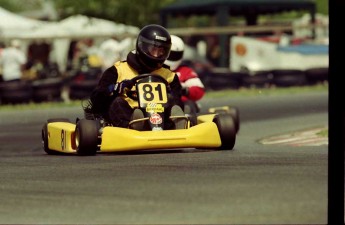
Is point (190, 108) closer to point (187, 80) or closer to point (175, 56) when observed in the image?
point (187, 80)

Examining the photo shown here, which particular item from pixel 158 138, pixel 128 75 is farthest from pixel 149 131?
pixel 128 75

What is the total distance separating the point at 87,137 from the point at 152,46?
1.23 metres

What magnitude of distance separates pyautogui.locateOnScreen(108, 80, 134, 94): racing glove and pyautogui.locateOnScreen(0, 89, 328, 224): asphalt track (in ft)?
2.42

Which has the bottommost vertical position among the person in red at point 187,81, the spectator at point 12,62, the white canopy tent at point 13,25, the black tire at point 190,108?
the white canopy tent at point 13,25

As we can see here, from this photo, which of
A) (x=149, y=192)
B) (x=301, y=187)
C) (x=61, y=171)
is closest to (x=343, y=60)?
(x=301, y=187)

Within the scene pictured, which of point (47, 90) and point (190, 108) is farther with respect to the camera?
point (47, 90)

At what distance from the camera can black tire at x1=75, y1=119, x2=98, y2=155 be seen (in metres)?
10.3

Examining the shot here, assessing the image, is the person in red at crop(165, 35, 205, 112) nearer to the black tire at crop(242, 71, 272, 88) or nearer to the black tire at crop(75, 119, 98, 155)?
the black tire at crop(75, 119, 98, 155)

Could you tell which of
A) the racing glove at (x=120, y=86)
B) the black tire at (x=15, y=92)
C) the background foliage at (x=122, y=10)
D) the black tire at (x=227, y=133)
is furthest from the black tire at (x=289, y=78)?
the background foliage at (x=122, y=10)

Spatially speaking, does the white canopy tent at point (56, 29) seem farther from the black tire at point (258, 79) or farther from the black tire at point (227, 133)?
the black tire at point (227, 133)

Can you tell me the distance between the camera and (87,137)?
10.3 metres

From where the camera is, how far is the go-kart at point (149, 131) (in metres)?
10.1

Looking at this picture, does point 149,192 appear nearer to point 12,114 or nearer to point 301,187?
point 301,187

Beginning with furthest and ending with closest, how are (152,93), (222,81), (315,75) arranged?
1. (315,75)
2. (222,81)
3. (152,93)
